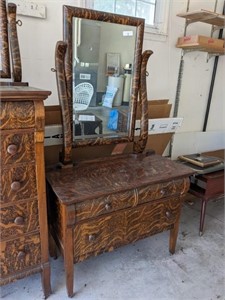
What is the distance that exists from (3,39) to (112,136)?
83 cm

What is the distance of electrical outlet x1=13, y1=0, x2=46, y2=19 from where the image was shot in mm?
1347

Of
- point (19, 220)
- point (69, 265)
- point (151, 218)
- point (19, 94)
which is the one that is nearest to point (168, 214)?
point (151, 218)

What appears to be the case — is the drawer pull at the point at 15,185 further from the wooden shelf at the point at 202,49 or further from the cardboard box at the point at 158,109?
the wooden shelf at the point at 202,49

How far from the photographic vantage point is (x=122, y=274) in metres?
1.49

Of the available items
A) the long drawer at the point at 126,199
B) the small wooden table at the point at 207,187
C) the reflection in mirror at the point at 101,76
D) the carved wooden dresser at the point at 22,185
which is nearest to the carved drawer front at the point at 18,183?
the carved wooden dresser at the point at 22,185

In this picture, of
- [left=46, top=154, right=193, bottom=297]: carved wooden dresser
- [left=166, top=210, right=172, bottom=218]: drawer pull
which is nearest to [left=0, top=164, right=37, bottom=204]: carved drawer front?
[left=46, top=154, right=193, bottom=297]: carved wooden dresser

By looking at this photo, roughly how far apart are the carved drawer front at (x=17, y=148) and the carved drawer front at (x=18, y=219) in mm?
213

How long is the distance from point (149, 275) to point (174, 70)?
1.62 metres

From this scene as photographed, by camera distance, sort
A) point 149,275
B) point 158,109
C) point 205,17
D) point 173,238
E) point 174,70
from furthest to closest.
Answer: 1. point 174,70
2. point 158,109
3. point 205,17
4. point 173,238
5. point 149,275

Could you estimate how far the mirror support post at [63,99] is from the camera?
1253 millimetres

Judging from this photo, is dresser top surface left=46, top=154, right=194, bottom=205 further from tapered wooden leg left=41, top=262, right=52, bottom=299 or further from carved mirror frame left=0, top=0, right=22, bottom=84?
carved mirror frame left=0, top=0, right=22, bottom=84

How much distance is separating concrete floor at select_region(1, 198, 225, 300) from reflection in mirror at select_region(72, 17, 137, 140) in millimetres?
847

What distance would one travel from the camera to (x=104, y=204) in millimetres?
1210

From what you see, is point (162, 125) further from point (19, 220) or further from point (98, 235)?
point (19, 220)
